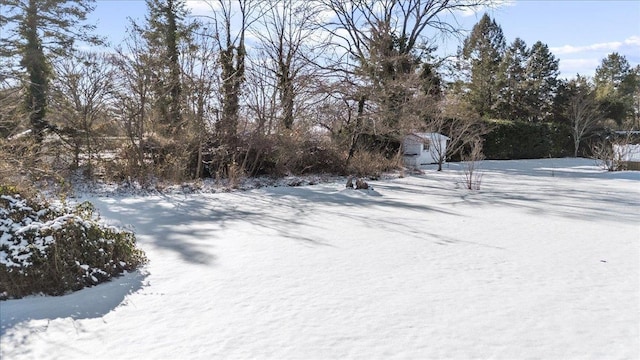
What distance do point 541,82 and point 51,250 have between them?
33867 mm

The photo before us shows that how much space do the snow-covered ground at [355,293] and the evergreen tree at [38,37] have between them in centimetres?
939

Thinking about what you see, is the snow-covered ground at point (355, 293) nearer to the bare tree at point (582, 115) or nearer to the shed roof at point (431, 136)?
the shed roof at point (431, 136)

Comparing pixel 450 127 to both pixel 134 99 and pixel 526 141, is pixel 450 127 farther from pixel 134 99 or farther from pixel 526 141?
pixel 134 99

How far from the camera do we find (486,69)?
29.8 meters

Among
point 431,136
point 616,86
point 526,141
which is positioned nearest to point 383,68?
point 431,136

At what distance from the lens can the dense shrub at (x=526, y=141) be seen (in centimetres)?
2520

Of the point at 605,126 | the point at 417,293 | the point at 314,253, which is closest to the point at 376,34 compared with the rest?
the point at 314,253

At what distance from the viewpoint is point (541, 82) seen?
3128 centimetres

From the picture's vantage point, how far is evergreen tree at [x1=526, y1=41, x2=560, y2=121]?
103 feet

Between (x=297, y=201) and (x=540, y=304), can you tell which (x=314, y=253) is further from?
(x=297, y=201)

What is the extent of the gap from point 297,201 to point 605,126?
2951 cm

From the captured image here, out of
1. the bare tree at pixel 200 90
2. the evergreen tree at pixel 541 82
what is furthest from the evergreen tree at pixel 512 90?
the bare tree at pixel 200 90

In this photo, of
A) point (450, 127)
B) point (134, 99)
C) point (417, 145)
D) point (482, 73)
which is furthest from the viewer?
point (482, 73)

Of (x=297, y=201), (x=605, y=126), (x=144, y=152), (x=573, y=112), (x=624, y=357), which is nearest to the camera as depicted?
(x=624, y=357)
